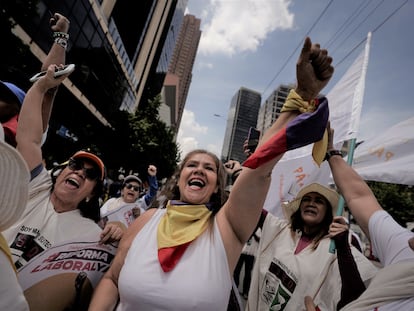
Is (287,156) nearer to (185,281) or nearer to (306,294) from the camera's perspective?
(306,294)

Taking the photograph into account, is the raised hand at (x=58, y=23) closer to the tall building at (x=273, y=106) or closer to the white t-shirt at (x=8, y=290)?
the white t-shirt at (x=8, y=290)

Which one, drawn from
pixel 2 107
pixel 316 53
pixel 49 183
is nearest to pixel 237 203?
pixel 316 53

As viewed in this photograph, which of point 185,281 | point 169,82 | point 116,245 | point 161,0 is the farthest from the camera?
point 169,82

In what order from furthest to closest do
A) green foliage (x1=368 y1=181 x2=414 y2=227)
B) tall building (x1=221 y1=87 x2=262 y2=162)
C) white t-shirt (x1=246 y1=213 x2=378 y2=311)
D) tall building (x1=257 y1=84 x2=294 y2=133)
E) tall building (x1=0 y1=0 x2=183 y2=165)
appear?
1. tall building (x1=221 y1=87 x2=262 y2=162)
2. tall building (x1=257 y1=84 x2=294 y2=133)
3. green foliage (x1=368 y1=181 x2=414 y2=227)
4. tall building (x1=0 y1=0 x2=183 y2=165)
5. white t-shirt (x1=246 y1=213 x2=378 y2=311)

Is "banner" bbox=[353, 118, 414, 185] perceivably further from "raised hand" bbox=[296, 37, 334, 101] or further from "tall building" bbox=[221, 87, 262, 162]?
"tall building" bbox=[221, 87, 262, 162]

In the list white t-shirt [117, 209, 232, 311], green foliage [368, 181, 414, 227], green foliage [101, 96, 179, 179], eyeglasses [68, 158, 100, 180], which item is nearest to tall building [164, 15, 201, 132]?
green foliage [101, 96, 179, 179]

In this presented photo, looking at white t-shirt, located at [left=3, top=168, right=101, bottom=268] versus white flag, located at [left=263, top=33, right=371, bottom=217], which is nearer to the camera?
white t-shirt, located at [left=3, top=168, right=101, bottom=268]

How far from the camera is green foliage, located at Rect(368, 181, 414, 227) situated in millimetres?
17469

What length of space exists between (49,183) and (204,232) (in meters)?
1.24

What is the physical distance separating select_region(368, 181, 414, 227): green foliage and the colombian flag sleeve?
20376 millimetres

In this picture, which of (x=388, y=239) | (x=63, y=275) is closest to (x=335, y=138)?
(x=388, y=239)

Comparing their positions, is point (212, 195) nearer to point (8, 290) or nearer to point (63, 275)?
point (63, 275)

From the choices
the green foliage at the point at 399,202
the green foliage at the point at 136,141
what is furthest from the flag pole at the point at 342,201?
the green foliage at the point at 136,141

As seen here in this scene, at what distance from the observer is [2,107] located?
1675 mm
